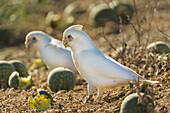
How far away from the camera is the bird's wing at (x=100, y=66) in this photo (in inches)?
185

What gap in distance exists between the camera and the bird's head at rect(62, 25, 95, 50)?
487 centimetres

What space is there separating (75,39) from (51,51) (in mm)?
1894

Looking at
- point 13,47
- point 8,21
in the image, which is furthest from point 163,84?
point 8,21

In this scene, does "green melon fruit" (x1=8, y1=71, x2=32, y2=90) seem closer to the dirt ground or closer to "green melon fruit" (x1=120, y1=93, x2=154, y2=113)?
the dirt ground

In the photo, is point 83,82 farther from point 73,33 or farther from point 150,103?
point 150,103

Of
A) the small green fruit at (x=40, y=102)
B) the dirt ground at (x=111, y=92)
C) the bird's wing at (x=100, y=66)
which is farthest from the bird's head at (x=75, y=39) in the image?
the small green fruit at (x=40, y=102)

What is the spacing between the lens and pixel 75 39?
16.1 feet

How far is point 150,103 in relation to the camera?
3811mm

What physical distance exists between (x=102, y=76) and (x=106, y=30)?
5386 mm

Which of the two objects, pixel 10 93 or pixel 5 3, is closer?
pixel 10 93

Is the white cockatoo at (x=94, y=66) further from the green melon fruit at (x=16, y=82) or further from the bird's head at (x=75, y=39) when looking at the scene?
the green melon fruit at (x=16, y=82)

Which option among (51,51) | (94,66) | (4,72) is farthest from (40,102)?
(51,51)

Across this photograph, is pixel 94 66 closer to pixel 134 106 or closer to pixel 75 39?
pixel 75 39

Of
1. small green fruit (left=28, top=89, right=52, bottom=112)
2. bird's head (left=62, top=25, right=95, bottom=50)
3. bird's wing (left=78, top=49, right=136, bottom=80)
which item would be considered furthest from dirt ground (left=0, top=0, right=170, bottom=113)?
bird's head (left=62, top=25, right=95, bottom=50)
